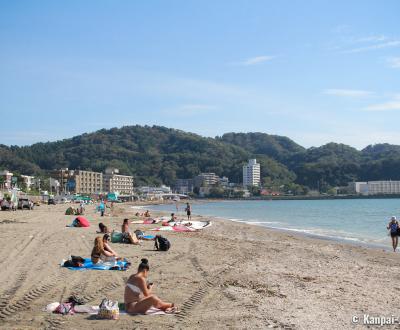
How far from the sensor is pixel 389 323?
272 inches

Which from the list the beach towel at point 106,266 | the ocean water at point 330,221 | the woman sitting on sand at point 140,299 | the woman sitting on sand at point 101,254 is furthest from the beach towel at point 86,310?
the ocean water at point 330,221

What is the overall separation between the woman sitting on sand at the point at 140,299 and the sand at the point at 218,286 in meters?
0.19

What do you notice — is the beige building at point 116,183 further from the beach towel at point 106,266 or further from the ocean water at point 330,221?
the beach towel at point 106,266

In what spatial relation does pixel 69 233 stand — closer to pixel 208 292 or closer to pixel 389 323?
pixel 208 292

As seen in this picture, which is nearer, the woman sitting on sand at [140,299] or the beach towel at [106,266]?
the woman sitting on sand at [140,299]

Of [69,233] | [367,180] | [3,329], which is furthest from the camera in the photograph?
[367,180]

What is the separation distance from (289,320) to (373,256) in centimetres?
1018

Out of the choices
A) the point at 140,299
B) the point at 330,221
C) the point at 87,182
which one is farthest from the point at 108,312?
the point at 87,182

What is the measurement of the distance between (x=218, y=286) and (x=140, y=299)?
2.25 meters

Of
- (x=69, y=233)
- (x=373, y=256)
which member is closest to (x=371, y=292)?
(x=373, y=256)

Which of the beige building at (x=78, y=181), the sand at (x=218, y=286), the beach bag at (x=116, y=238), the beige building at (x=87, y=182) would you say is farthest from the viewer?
the beige building at (x=87, y=182)

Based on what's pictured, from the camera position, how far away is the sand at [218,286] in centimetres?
698

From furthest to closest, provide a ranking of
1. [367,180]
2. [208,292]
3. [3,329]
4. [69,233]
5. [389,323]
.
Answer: [367,180], [69,233], [208,292], [389,323], [3,329]

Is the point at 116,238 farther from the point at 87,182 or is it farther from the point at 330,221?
the point at 87,182
